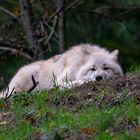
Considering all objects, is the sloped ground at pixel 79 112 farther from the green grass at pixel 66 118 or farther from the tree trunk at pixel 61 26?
the tree trunk at pixel 61 26

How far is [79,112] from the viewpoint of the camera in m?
10.1

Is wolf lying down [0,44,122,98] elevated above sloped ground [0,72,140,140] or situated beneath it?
elevated above

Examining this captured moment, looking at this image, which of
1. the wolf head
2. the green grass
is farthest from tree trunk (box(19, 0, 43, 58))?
the green grass

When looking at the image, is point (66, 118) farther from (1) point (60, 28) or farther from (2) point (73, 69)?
(1) point (60, 28)

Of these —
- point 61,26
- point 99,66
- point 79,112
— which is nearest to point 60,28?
point 61,26

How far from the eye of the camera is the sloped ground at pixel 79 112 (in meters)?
9.07

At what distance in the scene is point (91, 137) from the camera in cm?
886

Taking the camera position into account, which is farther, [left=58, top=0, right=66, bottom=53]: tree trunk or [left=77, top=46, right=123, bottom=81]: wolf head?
[left=58, top=0, right=66, bottom=53]: tree trunk

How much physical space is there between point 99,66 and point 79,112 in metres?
4.09

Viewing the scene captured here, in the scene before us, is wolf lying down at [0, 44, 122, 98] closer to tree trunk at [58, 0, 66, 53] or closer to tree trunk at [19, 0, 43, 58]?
tree trunk at [58, 0, 66, 53]

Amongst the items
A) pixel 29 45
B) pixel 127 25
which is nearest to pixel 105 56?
pixel 29 45

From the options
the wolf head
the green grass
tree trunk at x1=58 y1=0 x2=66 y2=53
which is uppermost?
tree trunk at x1=58 y1=0 x2=66 y2=53

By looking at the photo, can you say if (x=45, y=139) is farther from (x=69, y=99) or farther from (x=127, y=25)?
(x=127, y=25)

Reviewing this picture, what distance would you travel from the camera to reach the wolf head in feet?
45.5
